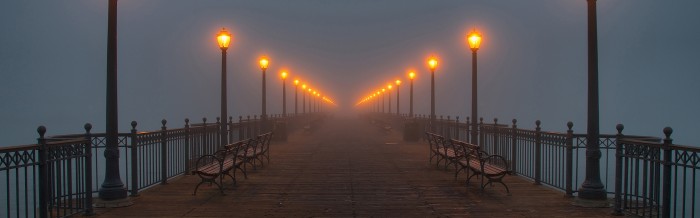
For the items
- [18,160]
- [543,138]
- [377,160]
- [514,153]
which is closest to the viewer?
[18,160]

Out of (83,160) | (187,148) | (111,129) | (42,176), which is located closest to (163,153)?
(187,148)

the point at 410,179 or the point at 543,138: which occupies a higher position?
the point at 543,138

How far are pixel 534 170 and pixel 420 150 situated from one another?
370 inches

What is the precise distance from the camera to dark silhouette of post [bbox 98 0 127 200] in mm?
9594

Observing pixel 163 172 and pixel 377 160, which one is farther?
pixel 377 160

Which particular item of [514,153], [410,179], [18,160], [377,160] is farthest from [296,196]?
[377,160]

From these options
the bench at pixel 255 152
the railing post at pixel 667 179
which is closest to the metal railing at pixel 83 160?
the bench at pixel 255 152

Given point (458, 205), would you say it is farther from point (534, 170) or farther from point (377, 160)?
point (377, 160)

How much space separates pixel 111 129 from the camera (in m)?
9.73

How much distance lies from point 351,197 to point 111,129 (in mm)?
4352

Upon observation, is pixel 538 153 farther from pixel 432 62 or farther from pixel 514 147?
pixel 432 62

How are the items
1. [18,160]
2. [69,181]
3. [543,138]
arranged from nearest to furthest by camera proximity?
[18,160] → [69,181] → [543,138]

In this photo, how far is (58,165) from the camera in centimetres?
793

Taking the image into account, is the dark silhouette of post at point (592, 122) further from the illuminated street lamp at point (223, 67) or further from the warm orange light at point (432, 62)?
the warm orange light at point (432, 62)
